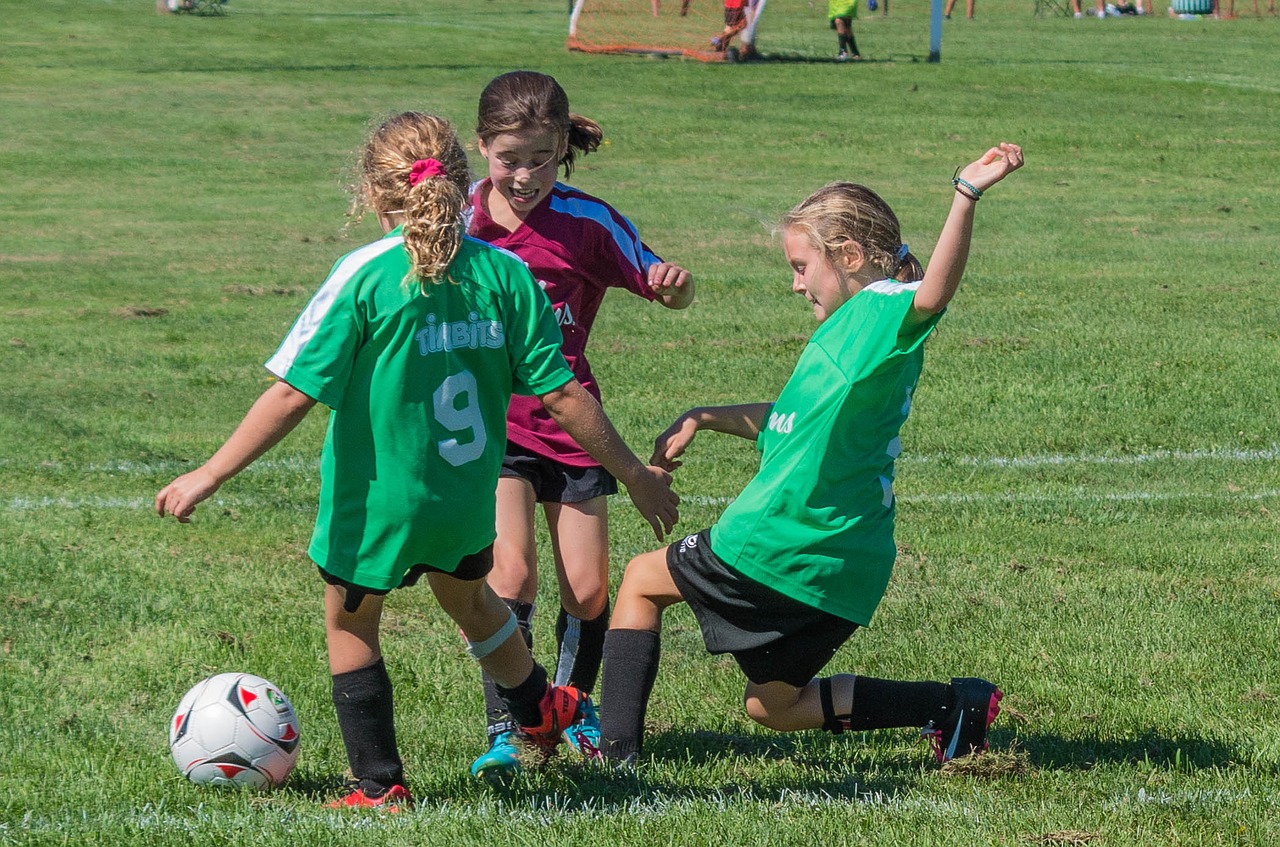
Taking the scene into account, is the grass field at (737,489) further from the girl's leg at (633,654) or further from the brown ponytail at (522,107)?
the brown ponytail at (522,107)

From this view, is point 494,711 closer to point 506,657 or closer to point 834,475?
point 506,657

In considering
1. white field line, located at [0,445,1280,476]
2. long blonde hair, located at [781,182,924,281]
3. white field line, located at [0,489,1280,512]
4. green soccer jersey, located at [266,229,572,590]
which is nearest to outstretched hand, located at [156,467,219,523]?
green soccer jersey, located at [266,229,572,590]

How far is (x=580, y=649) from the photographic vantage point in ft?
15.7

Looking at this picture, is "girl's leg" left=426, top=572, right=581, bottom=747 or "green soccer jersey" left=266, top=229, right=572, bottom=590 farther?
"girl's leg" left=426, top=572, right=581, bottom=747

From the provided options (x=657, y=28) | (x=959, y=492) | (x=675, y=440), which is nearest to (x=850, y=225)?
(x=675, y=440)

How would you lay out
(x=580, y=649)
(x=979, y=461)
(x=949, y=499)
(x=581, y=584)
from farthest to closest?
(x=979, y=461) < (x=949, y=499) < (x=580, y=649) < (x=581, y=584)

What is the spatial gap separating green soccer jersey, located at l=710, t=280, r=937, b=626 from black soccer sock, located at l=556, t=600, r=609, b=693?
3.22ft

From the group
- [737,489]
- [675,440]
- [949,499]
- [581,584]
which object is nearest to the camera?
[675,440]

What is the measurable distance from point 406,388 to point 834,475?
1.05m

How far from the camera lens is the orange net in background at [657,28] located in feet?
89.3

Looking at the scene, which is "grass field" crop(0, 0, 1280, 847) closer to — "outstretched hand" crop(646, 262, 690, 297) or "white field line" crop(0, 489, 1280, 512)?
"white field line" crop(0, 489, 1280, 512)

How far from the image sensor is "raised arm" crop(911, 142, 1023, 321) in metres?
3.51

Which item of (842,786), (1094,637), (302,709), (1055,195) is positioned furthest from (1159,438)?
(1055,195)

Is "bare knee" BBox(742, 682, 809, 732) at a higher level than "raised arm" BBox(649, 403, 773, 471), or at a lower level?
lower
